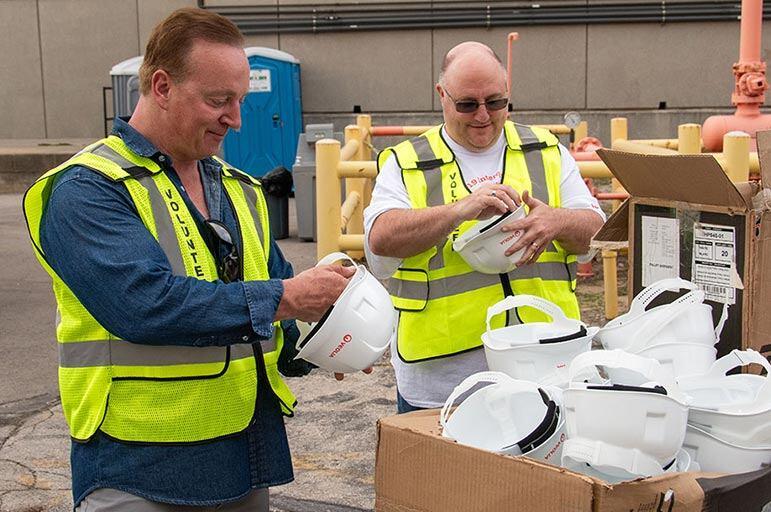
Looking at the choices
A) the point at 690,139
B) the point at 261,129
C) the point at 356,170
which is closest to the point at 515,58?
the point at 261,129

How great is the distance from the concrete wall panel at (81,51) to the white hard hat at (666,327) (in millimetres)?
15062

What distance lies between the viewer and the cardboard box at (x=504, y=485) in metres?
1.91

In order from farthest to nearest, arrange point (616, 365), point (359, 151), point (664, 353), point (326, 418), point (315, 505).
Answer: point (359, 151) < point (326, 418) < point (315, 505) < point (664, 353) < point (616, 365)

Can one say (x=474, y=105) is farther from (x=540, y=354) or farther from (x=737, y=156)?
(x=737, y=156)

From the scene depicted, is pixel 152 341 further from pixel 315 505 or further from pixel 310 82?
pixel 310 82

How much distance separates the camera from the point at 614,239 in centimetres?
316

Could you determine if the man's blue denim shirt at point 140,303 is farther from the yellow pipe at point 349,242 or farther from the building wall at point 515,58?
the building wall at point 515,58

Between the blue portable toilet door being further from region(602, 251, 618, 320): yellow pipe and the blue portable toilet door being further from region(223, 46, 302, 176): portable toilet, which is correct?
region(602, 251, 618, 320): yellow pipe

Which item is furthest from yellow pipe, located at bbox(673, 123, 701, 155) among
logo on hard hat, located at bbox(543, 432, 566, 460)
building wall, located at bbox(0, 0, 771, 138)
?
building wall, located at bbox(0, 0, 771, 138)

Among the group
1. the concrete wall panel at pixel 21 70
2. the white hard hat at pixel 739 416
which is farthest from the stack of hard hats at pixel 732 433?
the concrete wall panel at pixel 21 70

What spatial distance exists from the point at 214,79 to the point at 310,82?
13.5m

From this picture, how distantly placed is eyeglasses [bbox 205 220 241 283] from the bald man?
716 mm

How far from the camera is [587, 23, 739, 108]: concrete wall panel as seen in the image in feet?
49.8

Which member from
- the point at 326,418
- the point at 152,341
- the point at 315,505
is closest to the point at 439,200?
the point at 152,341
